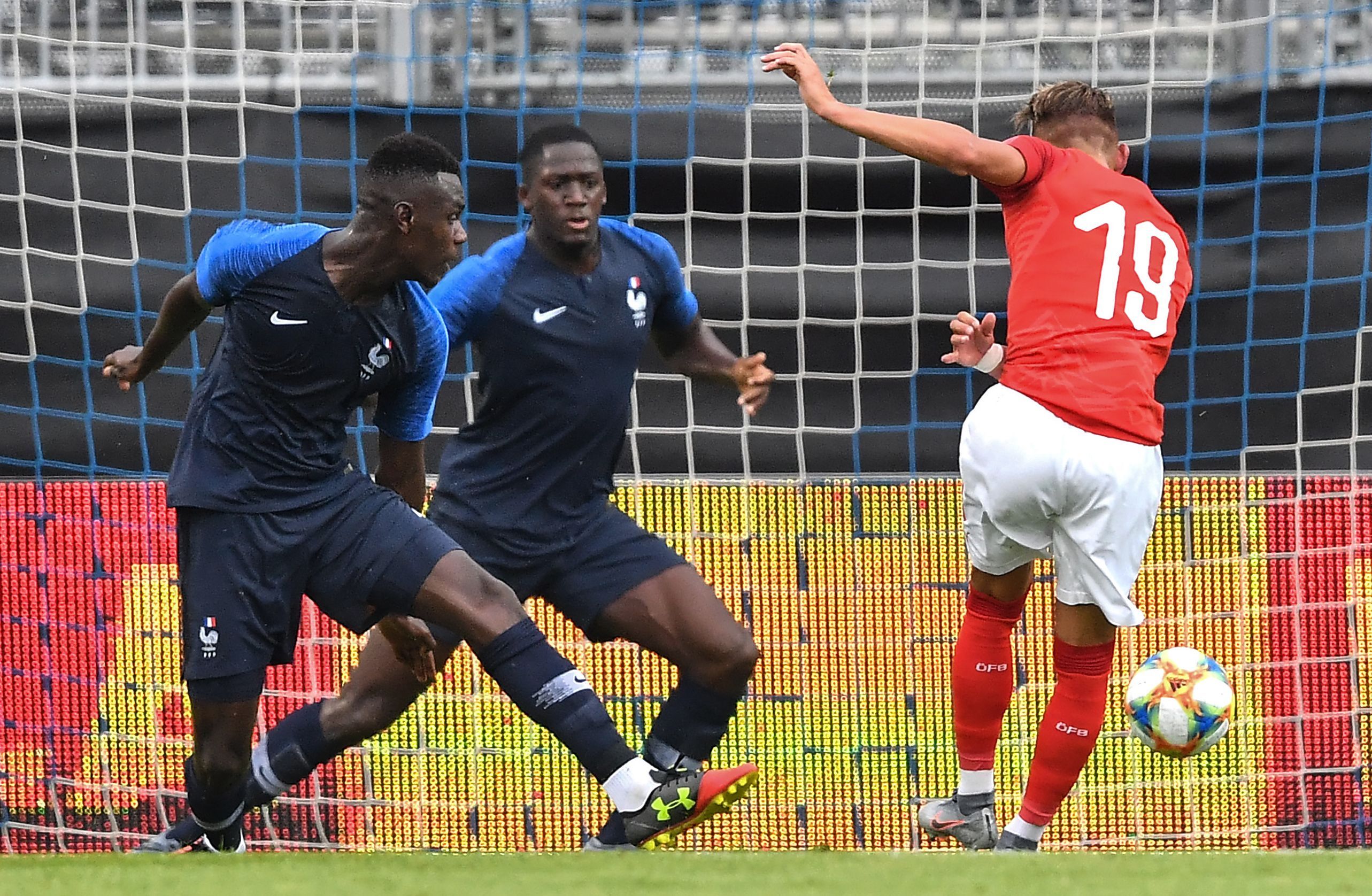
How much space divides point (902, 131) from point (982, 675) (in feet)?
4.89

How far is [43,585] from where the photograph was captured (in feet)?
20.0

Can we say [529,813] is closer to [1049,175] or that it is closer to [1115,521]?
[1115,521]

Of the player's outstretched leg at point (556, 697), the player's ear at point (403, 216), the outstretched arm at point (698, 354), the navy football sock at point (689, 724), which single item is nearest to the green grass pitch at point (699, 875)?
the player's outstretched leg at point (556, 697)

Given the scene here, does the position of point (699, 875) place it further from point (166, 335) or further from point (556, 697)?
point (166, 335)

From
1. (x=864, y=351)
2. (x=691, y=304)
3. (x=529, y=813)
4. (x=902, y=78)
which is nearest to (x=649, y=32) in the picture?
(x=902, y=78)

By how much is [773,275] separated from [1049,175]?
2.01 metres

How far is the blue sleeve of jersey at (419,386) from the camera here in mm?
4473

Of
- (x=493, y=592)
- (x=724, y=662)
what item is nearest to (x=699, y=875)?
(x=493, y=592)

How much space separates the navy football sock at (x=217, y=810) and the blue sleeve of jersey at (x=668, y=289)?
1.75 meters

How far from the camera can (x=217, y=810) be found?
15.2ft

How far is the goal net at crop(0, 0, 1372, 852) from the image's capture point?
5992 millimetres

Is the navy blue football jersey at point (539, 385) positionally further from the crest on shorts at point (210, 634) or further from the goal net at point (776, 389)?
the goal net at point (776, 389)

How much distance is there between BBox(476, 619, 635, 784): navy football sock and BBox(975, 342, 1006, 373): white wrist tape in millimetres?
1467

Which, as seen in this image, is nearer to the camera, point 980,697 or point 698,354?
point 980,697
